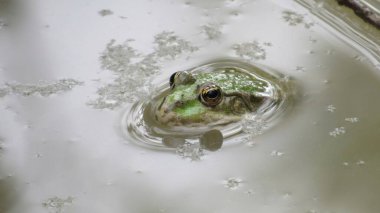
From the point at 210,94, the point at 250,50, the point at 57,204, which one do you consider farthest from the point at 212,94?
the point at 57,204

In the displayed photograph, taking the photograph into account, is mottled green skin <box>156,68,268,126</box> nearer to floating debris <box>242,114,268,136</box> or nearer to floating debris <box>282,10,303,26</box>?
floating debris <box>242,114,268,136</box>

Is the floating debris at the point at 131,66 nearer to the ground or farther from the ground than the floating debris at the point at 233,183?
nearer to the ground

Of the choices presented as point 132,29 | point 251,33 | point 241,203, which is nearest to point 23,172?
point 241,203

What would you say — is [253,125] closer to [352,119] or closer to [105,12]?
[352,119]

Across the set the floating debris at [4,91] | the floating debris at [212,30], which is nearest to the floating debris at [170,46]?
the floating debris at [212,30]

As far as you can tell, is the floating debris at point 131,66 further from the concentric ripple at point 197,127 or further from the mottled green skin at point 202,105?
the mottled green skin at point 202,105
